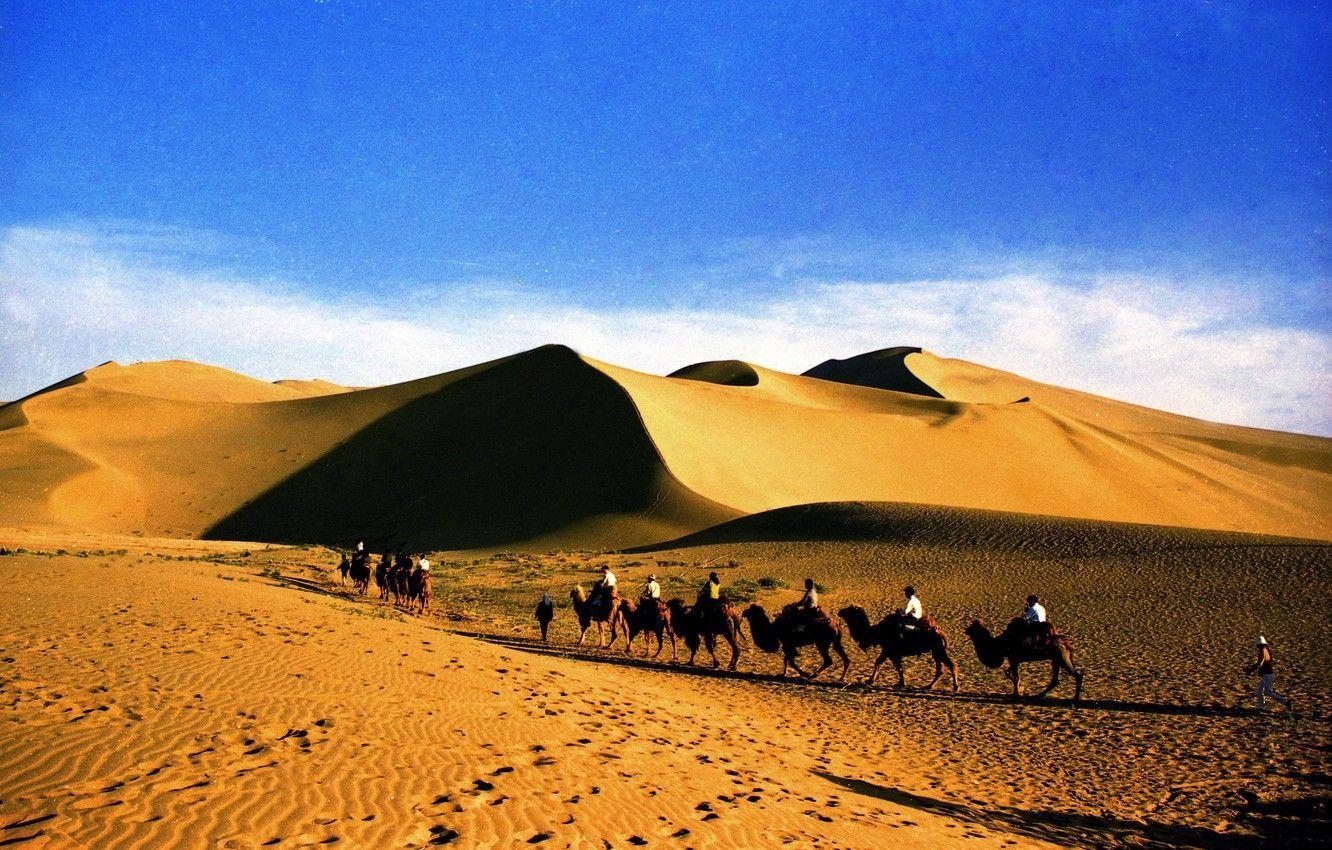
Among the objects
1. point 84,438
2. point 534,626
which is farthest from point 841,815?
point 84,438

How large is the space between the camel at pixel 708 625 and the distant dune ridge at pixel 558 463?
26970mm

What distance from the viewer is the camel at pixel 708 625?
18203mm

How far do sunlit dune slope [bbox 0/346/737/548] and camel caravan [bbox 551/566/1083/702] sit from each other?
26.4 m

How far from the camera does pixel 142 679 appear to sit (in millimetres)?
9523

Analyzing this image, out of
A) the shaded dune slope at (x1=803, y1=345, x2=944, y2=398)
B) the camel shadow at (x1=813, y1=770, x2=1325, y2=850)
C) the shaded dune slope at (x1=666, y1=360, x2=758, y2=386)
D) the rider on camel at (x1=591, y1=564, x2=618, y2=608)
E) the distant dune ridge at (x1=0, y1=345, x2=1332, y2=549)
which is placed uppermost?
the shaded dune slope at (x1=803, y1=345, x2=944, y2=398)

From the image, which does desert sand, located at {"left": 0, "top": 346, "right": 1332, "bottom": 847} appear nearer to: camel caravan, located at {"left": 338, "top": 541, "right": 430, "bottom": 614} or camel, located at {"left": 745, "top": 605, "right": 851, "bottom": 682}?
camel, located at {"left": 745, "top": 605, "right": 851, "bottom": 682}

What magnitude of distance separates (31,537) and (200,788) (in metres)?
42.6

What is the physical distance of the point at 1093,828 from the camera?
923 centimetres

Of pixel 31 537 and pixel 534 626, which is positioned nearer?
pixel 534 626

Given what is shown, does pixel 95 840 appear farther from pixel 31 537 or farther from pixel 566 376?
pixel 566 376

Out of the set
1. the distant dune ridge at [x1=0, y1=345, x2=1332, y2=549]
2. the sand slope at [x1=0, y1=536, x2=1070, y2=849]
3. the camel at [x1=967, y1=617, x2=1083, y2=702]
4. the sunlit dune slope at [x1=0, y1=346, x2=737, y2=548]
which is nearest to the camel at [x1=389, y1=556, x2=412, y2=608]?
the sand slope at [x1=0, y1=536, x2=1070, y2=849]

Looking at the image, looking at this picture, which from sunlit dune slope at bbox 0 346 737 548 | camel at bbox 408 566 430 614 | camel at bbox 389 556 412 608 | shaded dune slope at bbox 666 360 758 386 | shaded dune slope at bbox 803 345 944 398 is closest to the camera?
camel at bbox 408 566 430 614

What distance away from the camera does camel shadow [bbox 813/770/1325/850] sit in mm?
8820

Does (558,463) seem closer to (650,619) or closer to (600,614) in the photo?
(600,614)
